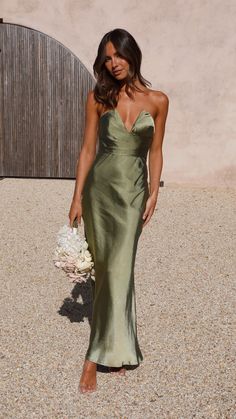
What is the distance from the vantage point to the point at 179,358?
3867mm

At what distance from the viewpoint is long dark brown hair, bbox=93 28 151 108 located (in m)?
3.19

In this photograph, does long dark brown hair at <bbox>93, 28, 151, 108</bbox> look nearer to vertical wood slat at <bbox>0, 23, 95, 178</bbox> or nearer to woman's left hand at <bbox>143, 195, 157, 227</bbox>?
woman's left hand at <bbox>143, 195, 157, 227</bbox>

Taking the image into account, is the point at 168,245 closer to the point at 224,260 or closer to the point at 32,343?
the point at 224,260

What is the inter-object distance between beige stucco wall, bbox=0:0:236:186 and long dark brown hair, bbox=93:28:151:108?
7.26 meters

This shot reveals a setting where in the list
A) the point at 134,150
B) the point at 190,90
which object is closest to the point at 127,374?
the point at 134,150

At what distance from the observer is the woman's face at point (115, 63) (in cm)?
321

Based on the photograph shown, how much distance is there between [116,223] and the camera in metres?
3.34

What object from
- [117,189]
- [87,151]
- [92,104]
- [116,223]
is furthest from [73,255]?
[92,104]

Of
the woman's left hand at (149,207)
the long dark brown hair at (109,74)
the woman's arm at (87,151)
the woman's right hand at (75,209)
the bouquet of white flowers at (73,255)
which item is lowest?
the bouquet of white flowers at (73,255)

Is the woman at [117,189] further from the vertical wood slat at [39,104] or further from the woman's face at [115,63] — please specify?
the vertical wood slat at [39,104]

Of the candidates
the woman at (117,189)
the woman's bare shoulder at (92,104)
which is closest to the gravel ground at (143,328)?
the woman at (117,189)

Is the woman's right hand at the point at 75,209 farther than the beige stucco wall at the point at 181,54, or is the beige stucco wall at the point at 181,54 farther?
the beige stucco wall at the point at 181,54

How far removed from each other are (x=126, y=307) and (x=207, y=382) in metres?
0.65

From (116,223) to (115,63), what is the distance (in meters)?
0.81
